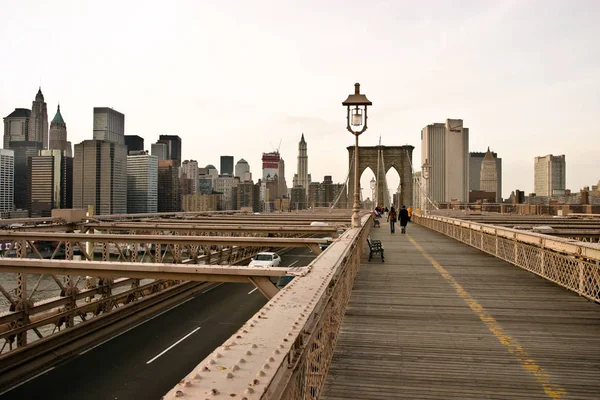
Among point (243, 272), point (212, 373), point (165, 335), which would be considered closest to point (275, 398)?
point (212, 373)

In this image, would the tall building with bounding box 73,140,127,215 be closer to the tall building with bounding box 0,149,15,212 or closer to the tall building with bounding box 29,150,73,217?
the tall building with bounding box 29,150,73,217

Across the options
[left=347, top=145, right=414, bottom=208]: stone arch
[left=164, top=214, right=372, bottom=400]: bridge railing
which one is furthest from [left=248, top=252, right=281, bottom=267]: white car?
[left=347, top=145, right=414, bottom=208]: stone arch

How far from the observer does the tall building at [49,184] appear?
541 feet

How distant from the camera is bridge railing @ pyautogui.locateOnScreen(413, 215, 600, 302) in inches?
324

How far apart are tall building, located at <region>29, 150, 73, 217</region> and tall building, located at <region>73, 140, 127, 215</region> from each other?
18.2 ft

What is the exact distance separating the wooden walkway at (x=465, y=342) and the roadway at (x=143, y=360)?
32.3 feet

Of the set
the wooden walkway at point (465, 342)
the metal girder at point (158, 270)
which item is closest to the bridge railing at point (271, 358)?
the wooden walkway at point (465, 342)

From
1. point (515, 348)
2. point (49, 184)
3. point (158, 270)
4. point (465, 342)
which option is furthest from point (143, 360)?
point (49, 184)

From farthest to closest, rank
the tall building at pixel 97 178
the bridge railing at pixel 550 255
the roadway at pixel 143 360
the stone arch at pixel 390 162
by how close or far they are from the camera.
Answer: the tall building at pixel 97 178
the stone arch at pixel 390 162
the roadway at pixel 143 360
the bridge railing at pixel 550 255

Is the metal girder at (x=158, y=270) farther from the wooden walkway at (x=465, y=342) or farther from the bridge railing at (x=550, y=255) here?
the bridge railing at (x=550, y=255)

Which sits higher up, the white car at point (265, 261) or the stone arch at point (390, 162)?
the stone arch at point (390, 162)

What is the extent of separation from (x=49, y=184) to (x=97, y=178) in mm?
20083

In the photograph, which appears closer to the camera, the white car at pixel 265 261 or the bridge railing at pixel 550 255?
the bridge railing at pixel 550 255

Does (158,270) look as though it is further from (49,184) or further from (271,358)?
(49,184)
